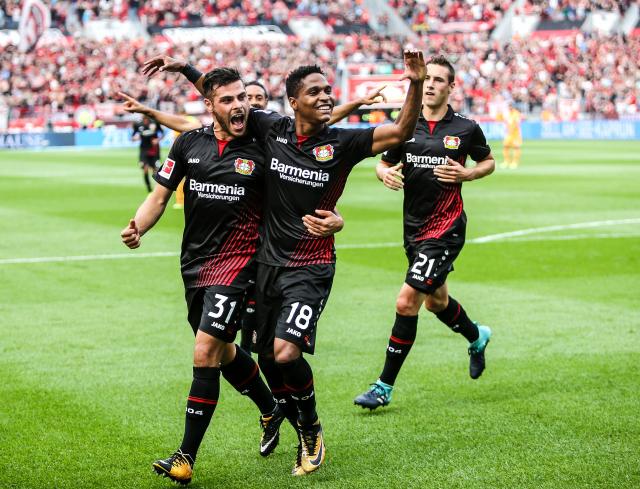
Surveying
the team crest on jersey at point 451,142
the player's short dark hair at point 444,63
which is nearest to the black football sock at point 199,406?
the team crest on jersey at point 451,142

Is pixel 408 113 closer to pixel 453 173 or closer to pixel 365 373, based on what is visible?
pixel 453 173

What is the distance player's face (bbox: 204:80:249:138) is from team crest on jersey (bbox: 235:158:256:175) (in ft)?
0.54

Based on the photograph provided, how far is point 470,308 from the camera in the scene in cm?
1178

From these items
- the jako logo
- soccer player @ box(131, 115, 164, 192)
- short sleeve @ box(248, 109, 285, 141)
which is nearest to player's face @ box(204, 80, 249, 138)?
short sleeve @ box(248, 109, 285, 141)

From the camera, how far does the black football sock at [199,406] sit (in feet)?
20.3

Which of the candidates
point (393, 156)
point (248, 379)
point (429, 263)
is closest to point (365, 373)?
point (429, 263)

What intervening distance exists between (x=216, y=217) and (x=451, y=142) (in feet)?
8.56

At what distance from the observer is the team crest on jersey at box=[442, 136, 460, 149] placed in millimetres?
8430

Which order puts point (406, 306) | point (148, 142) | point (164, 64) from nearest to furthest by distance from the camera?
point (164, 64) → point (406, 306) → point (148, 142)

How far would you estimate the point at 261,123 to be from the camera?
673 centimetres

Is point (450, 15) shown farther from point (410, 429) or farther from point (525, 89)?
point (410, 429)

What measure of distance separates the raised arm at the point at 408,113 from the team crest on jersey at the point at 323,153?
0.84 feet

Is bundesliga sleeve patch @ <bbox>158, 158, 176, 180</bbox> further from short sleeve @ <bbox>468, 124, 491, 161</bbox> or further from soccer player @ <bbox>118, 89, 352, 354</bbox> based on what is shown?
short sleeve @ <bbox>468, 124, 491, 161</bbox>

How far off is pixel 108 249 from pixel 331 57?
47139 millimetres
